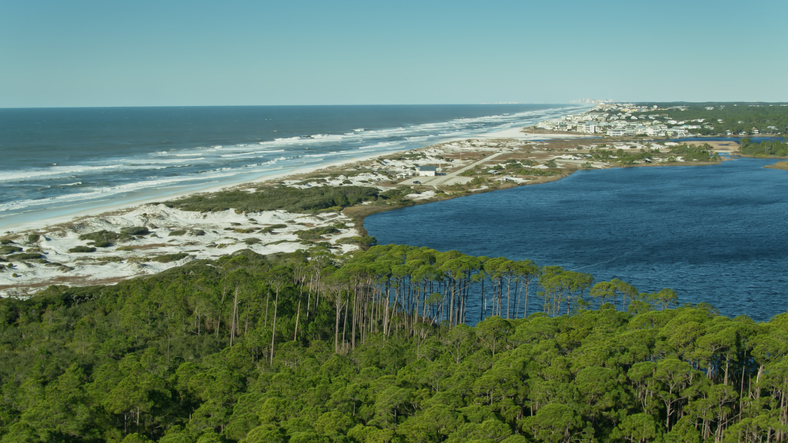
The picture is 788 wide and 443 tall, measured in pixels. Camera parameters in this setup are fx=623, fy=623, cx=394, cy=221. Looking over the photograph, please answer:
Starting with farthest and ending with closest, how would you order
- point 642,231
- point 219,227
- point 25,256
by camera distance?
point 642,231 < point 219,227 < point 25,256

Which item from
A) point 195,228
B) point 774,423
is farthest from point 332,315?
point 195,228

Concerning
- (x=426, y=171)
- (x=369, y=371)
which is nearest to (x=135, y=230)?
(x=369, y=371)

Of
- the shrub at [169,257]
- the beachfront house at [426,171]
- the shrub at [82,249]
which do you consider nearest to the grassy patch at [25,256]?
the shrub at [82,249]

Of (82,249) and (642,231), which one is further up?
(82,249)

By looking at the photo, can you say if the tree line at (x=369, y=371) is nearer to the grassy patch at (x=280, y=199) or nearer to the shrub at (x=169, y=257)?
the shrub at (x=169, y=257)

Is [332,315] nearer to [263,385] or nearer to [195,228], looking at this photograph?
[263,385]

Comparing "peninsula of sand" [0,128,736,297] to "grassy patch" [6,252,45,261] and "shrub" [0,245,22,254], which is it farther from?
"shrub" [0,245,22,254]

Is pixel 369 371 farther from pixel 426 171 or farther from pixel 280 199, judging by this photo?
pixel 426 171
